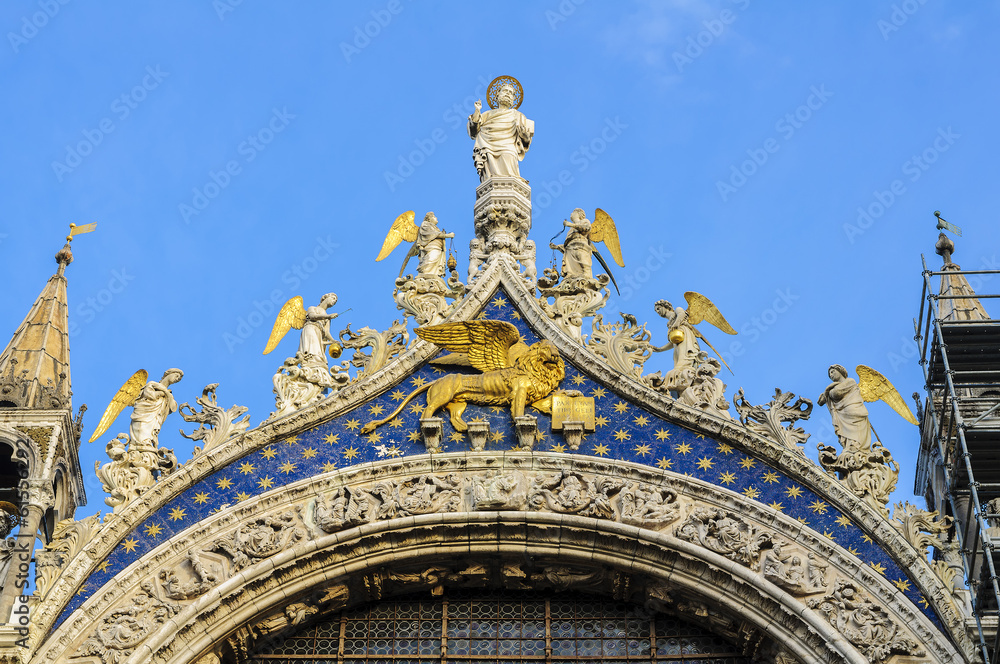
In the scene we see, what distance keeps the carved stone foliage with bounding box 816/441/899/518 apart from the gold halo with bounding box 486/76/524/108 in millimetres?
7290

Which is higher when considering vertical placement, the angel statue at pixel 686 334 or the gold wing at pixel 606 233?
the gold wing at pixel 606 233

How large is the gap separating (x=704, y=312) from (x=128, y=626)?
7.62 meters

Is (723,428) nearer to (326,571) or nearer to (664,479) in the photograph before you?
(664,479)

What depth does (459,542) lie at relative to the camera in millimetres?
19109

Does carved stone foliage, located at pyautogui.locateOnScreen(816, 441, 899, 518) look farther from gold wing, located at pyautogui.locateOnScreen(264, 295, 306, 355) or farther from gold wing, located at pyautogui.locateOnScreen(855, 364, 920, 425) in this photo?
gold wing, located at pyautogui.locateOnScreen(264, 295, 306, 355)

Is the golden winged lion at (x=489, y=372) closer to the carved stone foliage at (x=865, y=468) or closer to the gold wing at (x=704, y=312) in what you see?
the gold wing at (x=704, y=312)

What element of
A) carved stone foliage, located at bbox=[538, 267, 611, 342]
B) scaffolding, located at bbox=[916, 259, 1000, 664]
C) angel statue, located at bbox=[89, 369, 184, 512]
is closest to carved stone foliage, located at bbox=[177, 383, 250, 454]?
angel statue, located at bbox=[89, 369, 184, 512]

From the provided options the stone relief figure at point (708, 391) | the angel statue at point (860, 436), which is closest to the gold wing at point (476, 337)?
the stone relief figure at point (708, 391)

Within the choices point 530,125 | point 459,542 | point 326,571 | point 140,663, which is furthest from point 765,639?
point 530,125

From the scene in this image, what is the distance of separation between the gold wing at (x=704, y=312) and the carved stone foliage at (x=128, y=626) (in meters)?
6.96

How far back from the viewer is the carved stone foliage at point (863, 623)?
17.8 meters

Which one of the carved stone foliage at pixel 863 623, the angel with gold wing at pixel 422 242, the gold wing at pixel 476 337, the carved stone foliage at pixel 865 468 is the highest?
the angel with gold wing at pixel 422 242

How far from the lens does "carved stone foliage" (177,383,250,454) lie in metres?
20.0

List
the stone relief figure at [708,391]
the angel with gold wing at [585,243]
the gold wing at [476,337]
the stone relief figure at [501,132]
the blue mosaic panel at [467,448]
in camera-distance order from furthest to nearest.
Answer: the stone relief figure at [501,132] < the angel with gold wing at [585,243] < the gold wing at [476,337] < the stone relief figure at [708,391] < the blue mosaic panel at [467,448]
